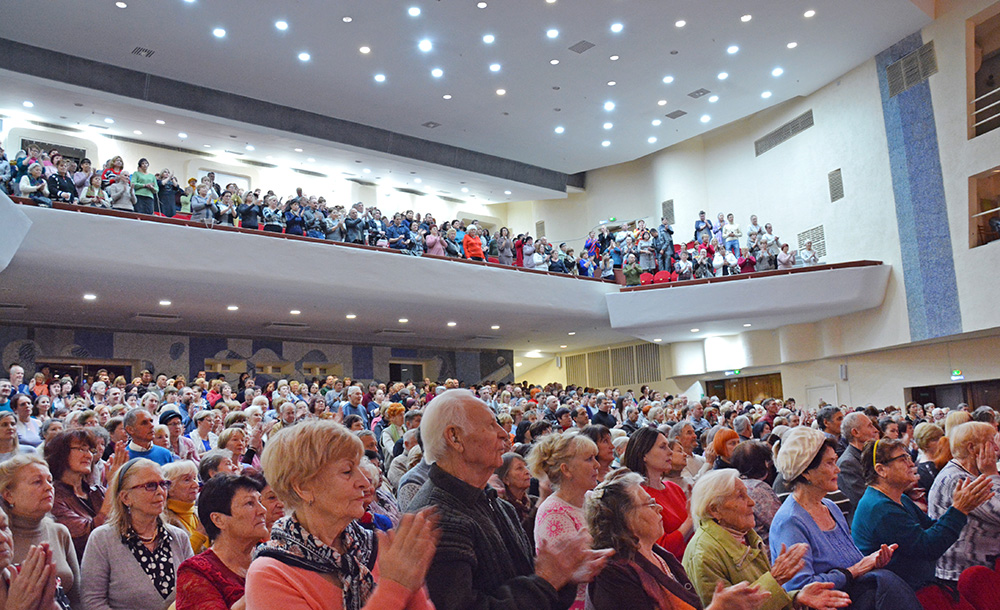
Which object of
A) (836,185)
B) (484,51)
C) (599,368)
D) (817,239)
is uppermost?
(484,51)

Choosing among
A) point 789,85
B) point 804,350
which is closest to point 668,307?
point 804,350

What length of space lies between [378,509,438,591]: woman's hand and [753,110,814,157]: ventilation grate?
641 inches

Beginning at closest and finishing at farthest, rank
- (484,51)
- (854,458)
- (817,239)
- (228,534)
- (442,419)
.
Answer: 1. (442,419)
2. (228,534)
3. (854,458)
4. (484,51)
5. (817,239)

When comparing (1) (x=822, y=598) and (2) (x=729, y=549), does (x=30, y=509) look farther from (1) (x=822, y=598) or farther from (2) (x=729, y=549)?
(1) (x=822, y=598)

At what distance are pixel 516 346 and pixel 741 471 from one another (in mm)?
15526

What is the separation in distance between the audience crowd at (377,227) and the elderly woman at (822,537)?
981 cm

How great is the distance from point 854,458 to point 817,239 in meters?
12.3

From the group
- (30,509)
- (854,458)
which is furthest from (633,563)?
(854,458)

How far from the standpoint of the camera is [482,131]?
52.9 feet

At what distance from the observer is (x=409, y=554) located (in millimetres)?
1349

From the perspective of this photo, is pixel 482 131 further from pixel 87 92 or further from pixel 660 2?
pixel 87 92

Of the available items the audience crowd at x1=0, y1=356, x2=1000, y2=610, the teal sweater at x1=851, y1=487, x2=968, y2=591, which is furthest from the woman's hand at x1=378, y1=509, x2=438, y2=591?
the teal sweater at x1=851, y1=487, x2=968, y2=591

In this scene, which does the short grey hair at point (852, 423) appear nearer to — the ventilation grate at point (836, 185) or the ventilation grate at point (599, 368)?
the ventilation grate at point (836, 185)

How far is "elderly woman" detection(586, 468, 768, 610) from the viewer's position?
2.10m
